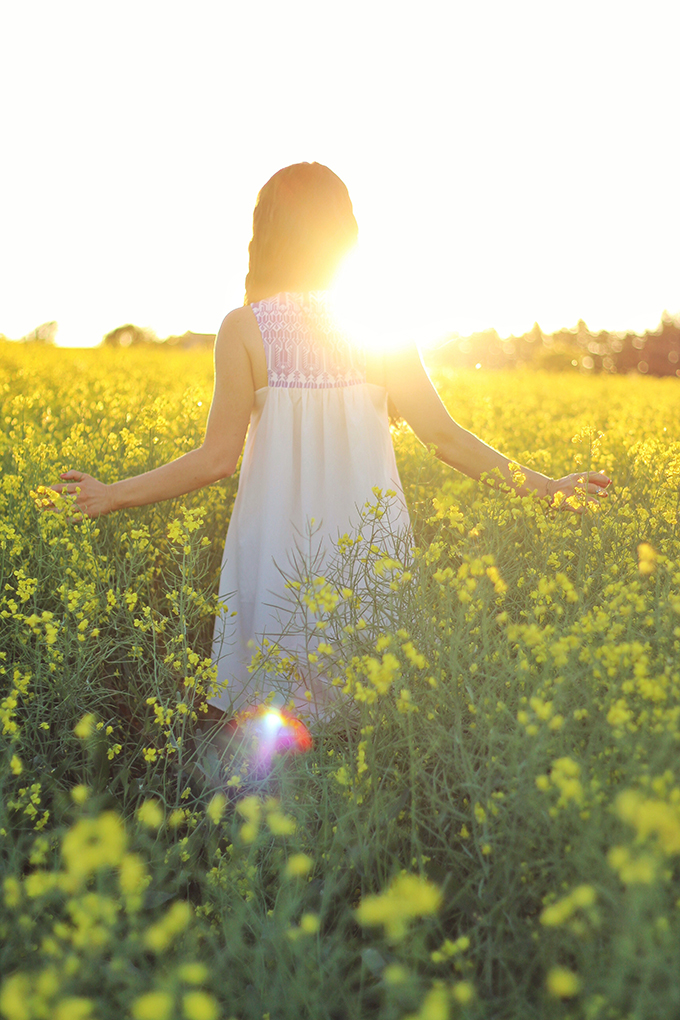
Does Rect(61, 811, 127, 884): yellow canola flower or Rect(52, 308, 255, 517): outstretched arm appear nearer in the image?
Rect(61, 811, 127, 884): yellow canola flower

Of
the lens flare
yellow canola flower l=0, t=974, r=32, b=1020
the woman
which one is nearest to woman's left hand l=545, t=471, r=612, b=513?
the woman

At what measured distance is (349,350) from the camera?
7.56 feet

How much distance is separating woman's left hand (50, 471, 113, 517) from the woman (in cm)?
17

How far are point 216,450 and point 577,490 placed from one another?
106 centimetres

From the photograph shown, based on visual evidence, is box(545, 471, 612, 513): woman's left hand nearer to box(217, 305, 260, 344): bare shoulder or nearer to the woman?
the woman

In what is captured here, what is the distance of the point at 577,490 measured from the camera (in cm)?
201

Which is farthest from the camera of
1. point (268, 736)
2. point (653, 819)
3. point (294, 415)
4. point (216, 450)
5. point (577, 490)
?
point (294, 415)

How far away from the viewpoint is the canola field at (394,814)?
3.18 ft

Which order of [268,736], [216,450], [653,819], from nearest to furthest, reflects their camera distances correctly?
1. [653,819]
2. [268,736]
3. [216,450]

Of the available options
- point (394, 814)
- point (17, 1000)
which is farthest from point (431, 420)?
point (17, 1000)

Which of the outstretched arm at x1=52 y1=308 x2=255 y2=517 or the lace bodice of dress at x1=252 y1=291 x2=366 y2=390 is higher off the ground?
the lace bodice of dress at x1=252 y1=291 x2=366 y2=390

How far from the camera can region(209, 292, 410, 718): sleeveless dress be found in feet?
7.41

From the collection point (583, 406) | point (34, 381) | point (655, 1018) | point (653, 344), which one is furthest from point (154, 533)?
point (653, 344)

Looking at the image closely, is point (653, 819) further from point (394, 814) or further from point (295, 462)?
point (295, 462)
